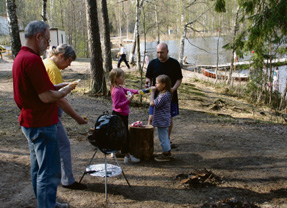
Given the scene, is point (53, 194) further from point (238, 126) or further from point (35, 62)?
point (238, 126)

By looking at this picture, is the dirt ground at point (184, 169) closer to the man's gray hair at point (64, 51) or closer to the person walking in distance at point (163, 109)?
the person walking in distance at point (163, 109)

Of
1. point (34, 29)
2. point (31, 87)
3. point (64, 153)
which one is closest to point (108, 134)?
point (64, 153)

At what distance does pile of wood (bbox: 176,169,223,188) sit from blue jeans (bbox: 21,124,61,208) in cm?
210

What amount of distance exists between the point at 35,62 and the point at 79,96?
8.30 meters

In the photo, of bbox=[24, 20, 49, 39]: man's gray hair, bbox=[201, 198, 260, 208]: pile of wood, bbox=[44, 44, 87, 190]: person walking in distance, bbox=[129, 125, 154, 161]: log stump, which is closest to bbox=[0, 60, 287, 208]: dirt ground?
bbox=[201, 198, 260, 208]: pile of wood

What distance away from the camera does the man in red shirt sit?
2.66 m

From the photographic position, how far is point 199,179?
443 cm

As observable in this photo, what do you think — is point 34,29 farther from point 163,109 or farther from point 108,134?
point 163,109

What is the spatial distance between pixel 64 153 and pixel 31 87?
1285 mm

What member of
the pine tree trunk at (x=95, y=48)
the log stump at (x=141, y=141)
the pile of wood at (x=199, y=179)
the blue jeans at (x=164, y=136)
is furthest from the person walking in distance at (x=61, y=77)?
the pine tree trunk at (x=95, y=48)

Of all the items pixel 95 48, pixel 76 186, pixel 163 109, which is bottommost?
pixel 76 186

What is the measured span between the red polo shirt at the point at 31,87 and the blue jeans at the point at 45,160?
0.08m

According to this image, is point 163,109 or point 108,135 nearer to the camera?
point 108,135

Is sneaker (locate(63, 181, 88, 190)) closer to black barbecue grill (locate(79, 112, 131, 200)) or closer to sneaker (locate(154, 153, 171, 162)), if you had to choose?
black barbecue grill (locate(79, 112, 131, 200))
